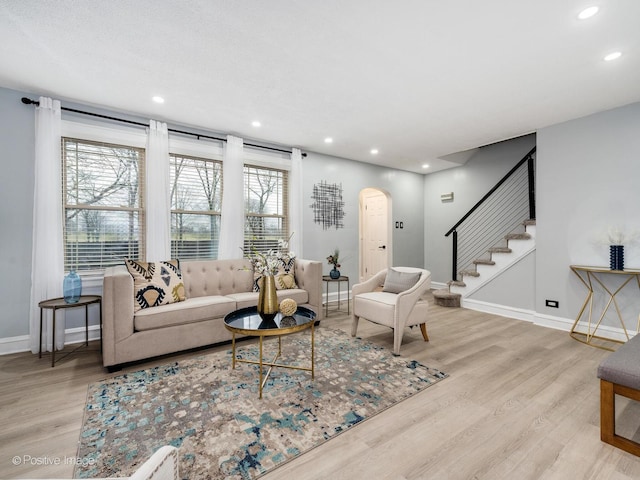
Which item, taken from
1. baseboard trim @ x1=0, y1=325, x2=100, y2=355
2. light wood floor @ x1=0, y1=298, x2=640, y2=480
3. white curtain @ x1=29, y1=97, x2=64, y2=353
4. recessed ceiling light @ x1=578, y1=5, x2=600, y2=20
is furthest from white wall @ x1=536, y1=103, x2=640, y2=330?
white curtain @ x1=29, y1=97, x2=64, y2=353

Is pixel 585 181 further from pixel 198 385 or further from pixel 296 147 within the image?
pixel 198 385

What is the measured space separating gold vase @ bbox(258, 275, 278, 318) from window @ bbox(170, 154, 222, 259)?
199 centimetres

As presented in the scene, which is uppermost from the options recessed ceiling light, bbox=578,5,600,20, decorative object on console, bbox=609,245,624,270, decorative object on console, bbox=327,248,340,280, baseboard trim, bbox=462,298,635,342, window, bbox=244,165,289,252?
recessed ceiling light, bbox=578,5,600,20

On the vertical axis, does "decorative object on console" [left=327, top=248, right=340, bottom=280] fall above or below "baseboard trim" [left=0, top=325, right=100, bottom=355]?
above

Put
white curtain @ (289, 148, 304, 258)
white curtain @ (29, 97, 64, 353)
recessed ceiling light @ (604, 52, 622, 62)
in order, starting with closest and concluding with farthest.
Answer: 1. recessed ceiling light @ (604, 52, 622, 62)
2. white curtain @ (29, 97, 64, 353)
3. white curtain @ (289, 148, 304, 258)

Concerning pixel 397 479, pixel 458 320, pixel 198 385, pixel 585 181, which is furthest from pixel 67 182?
pixel 585 181

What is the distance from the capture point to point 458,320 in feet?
14.1

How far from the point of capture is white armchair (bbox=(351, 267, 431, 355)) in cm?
305

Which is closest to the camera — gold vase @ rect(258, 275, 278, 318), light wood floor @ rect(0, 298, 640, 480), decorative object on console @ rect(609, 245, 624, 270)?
light wood floor @ rect(0, 298, 640, 480)

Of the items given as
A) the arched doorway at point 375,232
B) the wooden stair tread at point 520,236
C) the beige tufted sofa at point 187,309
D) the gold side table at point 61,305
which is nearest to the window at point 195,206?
the beige tufted sofa at point 187,309

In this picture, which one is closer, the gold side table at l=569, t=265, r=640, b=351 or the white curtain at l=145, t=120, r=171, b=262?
the gold side table at l=569, t=265, r=640, b=351

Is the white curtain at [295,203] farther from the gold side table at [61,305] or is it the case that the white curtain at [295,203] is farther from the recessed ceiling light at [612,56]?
the recessed ceiling light at [612,56]

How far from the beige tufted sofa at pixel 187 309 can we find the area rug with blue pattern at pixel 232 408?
205 millimetres

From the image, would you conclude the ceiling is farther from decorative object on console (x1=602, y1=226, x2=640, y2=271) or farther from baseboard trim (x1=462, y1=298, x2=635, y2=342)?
baseboard trim (x1=462, y1=298, x2=635, y2=342)
